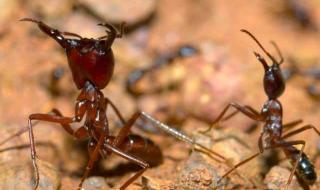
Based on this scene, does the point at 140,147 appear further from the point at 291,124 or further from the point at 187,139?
the point at 291,124

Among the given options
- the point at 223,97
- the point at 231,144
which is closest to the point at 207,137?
the point at 231,144

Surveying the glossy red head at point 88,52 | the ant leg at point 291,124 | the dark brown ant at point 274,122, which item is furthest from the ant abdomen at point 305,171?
the glossy red head at point 88,52

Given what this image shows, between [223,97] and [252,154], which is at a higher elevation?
[223,97]

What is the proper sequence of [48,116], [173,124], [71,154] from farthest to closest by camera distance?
[173,124] → [71,154] → [48,116]

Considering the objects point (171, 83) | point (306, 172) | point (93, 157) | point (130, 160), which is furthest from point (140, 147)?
point (171, 83)

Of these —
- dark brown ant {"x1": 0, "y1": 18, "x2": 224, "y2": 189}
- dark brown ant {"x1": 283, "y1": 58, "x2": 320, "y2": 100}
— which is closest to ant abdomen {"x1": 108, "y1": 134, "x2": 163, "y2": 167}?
dark brown ant {"x1": 0, "y1": 18, "x2": 224, "y2": 189}

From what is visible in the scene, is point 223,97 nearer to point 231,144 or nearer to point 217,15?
point 231,144

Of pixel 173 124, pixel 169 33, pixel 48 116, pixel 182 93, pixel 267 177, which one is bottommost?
pixel 267 177
